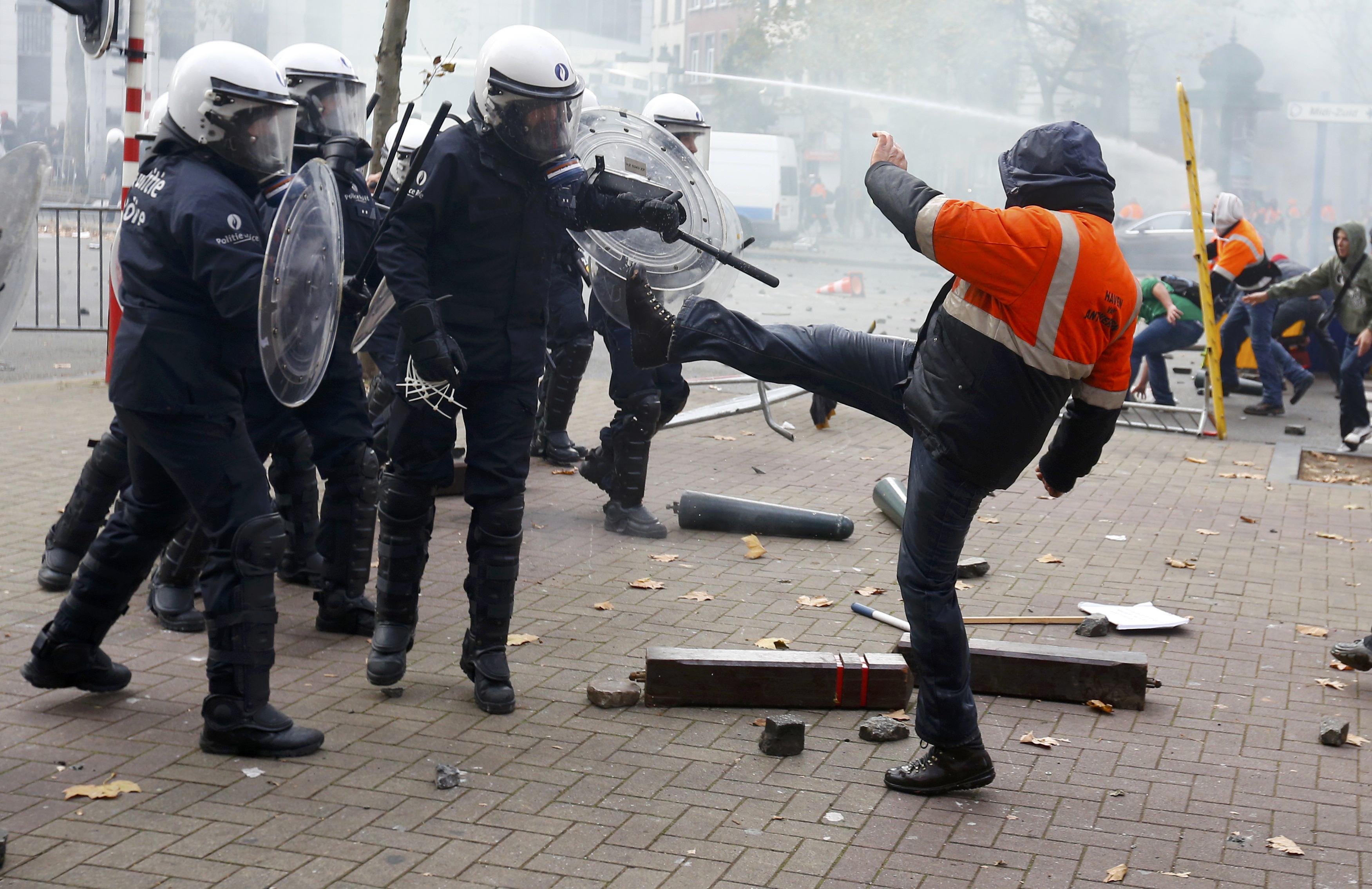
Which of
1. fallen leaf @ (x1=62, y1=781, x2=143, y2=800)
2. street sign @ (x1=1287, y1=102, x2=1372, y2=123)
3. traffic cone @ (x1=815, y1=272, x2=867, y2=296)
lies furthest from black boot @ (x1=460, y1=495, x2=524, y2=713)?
street sign @ (x1=1287, y1=102, x2=1372, y2=123)

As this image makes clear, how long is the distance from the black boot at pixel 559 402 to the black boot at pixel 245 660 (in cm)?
442

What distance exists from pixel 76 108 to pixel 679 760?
1426 inches

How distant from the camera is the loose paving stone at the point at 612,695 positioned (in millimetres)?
4477

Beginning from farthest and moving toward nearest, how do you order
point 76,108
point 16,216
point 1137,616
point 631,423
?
1. point 76,108
2. point 631,423
3. point 1137,616
4. point 16,216

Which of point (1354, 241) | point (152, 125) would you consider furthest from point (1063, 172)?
point (1354, 241)

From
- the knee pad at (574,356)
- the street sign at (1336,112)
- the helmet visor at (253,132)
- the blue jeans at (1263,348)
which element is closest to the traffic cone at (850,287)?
the blue jeans at (1263,348)

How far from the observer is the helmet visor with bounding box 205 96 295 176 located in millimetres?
3852

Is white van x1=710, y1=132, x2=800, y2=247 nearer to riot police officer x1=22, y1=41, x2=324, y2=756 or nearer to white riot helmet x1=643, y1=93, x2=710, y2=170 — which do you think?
white riot helmet x1=643, y1=93, x2=710, y2=170

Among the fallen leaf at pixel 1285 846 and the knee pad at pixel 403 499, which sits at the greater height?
the knee pad at pixel 403 499

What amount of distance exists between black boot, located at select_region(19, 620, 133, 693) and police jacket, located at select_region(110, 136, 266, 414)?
2.89 ft

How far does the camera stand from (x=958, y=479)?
3.75 m

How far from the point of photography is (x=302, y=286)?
3.90m

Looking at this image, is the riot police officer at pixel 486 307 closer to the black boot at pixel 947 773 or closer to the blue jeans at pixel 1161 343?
the black boot at pixel 947 773

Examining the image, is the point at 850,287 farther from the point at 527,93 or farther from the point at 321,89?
the point at 527,93
